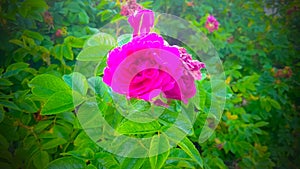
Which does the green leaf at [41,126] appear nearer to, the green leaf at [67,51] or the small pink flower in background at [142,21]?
the green leaf at [67,51]

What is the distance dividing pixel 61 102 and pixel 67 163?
124 mm

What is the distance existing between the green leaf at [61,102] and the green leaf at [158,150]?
165 mm

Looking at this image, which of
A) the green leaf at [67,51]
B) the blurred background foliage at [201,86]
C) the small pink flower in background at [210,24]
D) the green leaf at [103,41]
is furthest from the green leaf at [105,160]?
the small pink flower in background at [210,24]

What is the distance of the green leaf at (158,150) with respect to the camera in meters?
0.49

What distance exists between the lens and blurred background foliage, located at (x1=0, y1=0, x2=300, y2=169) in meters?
0.72

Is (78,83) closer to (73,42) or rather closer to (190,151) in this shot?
(190,151)

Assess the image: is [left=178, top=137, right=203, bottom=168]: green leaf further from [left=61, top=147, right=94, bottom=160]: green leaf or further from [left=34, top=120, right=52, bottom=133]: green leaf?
[left=34, top=120, right=52, bottom=133]: green leaf

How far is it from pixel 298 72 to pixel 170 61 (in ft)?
5.74

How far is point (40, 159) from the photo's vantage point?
0.71m

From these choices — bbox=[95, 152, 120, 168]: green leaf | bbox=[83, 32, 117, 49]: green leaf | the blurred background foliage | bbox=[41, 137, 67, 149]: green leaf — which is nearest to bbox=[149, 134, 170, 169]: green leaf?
the blurred background foliage

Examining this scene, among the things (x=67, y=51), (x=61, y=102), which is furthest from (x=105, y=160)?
(x=67, y=51)

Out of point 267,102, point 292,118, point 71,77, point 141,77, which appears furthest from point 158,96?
point 292,118

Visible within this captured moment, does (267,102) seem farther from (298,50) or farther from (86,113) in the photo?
(86,113)

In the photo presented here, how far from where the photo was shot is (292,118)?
1881mm
